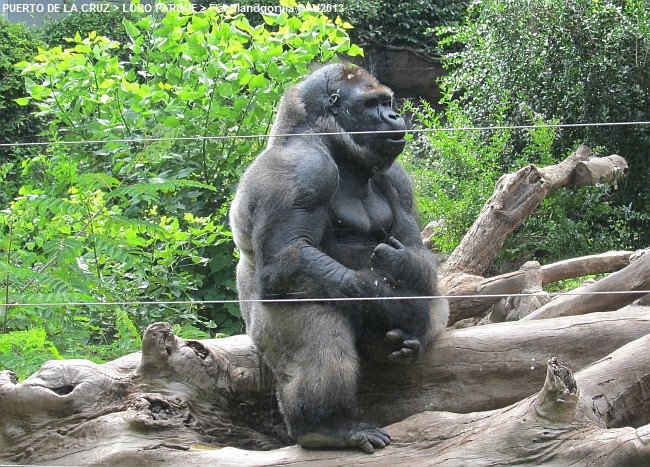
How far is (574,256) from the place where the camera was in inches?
136

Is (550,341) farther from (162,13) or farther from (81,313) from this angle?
(162,13)

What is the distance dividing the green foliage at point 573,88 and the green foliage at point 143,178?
3.47 feet

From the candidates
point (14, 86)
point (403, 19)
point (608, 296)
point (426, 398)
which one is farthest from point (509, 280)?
point (403, 19)

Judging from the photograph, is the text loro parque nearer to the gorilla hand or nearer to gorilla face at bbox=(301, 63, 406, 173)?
gorilla face at bbox=(301, 63, 406, 173)

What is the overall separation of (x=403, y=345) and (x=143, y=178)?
168 cm

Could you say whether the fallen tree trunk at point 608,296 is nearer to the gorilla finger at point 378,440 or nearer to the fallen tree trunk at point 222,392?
the fallen tree trunk at point 222,392

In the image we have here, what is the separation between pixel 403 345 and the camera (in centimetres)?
320

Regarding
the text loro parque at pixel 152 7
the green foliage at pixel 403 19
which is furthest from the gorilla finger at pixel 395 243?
the green foliage at pixel 403 19

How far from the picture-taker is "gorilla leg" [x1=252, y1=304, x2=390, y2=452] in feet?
9.63

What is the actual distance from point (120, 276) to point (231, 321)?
1.70 ft

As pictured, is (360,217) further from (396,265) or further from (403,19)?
(403,19)

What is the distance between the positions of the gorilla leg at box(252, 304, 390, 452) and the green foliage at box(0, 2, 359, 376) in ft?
1.42

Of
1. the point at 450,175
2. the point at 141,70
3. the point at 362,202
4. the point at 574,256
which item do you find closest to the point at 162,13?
the point at 141,70

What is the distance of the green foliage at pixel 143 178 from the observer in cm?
350
